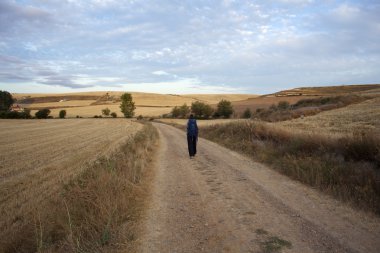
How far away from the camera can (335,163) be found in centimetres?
1072

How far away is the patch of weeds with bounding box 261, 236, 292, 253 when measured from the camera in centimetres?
542

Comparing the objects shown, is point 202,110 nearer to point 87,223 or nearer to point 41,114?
point 41,114

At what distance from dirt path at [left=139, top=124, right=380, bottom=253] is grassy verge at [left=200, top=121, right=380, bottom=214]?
480 mm

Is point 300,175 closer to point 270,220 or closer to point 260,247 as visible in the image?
point 270,220

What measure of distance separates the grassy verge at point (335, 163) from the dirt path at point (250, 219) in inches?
18.9

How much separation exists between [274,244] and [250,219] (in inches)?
50.8

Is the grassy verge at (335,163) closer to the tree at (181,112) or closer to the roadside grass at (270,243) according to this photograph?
the roadside grass at (270,243)

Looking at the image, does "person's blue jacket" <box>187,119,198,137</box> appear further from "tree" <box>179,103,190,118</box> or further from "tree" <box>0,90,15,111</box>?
"tree" <box>0,90,15,111</box>

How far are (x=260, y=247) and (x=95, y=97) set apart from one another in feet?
503

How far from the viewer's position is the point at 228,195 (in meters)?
8.86

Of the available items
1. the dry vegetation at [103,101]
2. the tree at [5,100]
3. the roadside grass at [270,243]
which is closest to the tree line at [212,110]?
the dry vegetation at [103,101]

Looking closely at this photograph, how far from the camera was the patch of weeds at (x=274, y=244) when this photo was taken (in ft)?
17.8

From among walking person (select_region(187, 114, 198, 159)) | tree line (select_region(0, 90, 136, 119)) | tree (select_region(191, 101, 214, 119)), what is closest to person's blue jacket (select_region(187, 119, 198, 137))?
walking person (select_region(187, 114, 198, 159))

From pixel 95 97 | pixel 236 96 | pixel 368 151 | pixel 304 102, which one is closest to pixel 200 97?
pixel 236 96
